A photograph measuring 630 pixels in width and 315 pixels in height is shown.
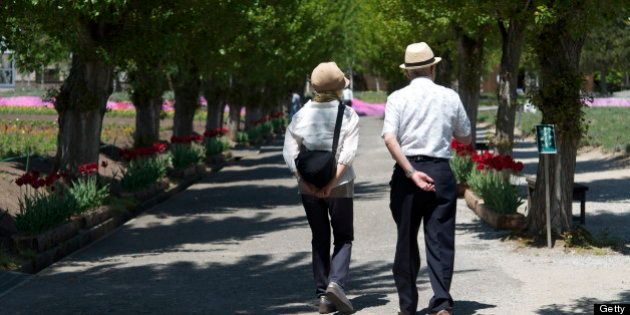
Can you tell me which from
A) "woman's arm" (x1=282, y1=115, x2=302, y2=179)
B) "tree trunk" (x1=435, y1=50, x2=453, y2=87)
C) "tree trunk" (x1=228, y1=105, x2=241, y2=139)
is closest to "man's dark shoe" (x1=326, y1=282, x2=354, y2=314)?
"woman's arm" (x1=282, y1=115, x2=302, y2=179)

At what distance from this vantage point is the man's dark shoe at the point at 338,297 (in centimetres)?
938

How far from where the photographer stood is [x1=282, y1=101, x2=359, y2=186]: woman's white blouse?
962cm

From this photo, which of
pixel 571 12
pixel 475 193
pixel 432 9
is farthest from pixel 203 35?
pixel 571 12

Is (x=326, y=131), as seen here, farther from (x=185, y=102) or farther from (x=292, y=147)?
(x=185, y=102)

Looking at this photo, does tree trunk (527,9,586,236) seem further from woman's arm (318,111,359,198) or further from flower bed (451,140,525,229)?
woman's arm (318,111,359,198)

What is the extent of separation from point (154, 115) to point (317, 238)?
19881 millimetres

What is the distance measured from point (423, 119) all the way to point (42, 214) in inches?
250

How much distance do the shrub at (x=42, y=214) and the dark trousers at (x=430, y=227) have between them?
235 inches

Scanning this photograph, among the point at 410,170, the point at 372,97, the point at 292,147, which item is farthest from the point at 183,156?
the point at 372,97

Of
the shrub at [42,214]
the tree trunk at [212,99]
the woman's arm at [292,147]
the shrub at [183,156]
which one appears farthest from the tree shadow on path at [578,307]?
the tree trunk at [212,99]

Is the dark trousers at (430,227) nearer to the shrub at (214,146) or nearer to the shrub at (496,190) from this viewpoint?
the shrub at (496,190)

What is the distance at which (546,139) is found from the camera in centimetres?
1304

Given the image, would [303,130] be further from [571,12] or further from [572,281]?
[571,12]

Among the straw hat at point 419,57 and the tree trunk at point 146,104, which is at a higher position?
the straw hat at point 419,57
